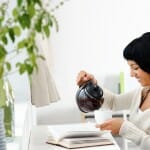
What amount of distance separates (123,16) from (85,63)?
520 millimetres

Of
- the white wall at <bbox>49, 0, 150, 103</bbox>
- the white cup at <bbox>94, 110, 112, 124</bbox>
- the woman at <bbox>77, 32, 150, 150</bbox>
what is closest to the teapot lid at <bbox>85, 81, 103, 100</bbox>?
the woman at <bbox>77, 32, 150, 150</bbox>

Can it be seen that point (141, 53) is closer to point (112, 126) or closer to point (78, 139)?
point (112, 126)

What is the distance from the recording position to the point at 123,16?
2.74 meters

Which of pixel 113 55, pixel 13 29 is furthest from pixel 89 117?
pixel 13 29

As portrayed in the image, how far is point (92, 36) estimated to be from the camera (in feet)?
8.91

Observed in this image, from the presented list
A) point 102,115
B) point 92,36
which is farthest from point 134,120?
point 92,36

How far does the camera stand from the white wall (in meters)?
2.67

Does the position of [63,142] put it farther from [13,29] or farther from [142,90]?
[13,29]

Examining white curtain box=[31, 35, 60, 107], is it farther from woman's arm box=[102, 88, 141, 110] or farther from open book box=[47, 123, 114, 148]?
open book box=[47, 123, 114, 148]

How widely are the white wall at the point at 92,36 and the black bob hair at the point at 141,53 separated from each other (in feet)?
3.93

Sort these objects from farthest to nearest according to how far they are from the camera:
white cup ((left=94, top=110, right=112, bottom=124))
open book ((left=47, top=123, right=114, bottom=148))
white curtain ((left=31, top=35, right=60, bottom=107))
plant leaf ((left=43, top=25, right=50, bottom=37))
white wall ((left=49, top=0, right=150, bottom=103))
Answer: white wall ((left=49, top=0, right=150, bottom=103))
white cup ((left=94, top=110, right=112, bottom=124))
white curtain ((left=31, top=35, right=60, bottom=107))
open book ((left=47, top=123, right=114, bottom=148))
plant leaf ((left=43, top=25, right=50, bottom=37))

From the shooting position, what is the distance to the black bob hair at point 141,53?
1465 mm

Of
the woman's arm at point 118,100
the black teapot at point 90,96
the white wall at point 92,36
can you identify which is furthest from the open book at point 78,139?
the white wall at point 92,36

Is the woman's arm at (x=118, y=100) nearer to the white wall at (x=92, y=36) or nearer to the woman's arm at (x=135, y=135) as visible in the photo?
the woman's arm at (x=135, y=135)
